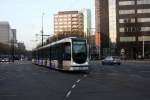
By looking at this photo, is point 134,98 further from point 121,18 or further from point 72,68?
point 121,18

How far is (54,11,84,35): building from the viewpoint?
130750 millimetres

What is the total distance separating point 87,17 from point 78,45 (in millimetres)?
106818

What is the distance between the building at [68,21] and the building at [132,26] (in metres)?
13.2

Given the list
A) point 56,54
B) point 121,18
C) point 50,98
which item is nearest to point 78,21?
point 121,18

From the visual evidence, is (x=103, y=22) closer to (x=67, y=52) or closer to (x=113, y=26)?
(x=113, y=26)

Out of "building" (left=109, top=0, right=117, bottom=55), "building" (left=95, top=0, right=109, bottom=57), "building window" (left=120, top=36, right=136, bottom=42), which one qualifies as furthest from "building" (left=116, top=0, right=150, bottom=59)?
"building" (left=95, top=0, right=109, bottom=57)

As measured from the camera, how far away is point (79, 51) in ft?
130

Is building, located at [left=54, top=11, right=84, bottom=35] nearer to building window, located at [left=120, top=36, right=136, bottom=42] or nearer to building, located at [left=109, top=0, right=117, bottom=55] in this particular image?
building, located at [left=109, top=0, right=117, bottom=55]

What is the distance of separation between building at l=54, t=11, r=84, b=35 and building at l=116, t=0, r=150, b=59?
519 inches

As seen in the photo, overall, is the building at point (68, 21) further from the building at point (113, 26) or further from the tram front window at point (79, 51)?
the tram front window at point (79, 51)

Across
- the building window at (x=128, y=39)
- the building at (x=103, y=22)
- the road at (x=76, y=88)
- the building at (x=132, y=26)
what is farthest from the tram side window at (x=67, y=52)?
the building at (x=103, y=22)

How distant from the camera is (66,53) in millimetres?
39969

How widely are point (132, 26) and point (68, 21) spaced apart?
2057 cm

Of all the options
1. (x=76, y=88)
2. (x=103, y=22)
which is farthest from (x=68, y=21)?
(x=76, y=88)
